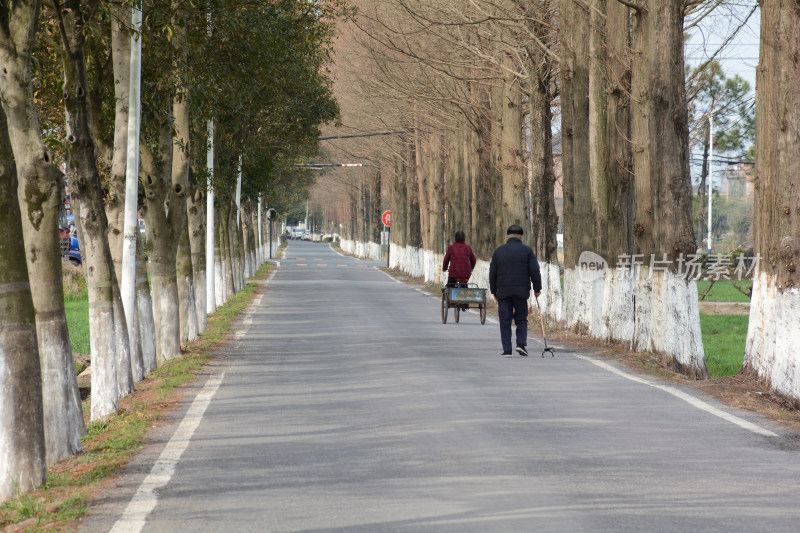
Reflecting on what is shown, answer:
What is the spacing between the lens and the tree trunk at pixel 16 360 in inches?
297

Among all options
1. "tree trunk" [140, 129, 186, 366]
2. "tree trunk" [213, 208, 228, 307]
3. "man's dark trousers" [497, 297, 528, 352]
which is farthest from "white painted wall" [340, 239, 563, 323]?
"tree trunk" [140, 129, 186, 366]

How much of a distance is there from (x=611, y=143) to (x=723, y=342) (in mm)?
4689

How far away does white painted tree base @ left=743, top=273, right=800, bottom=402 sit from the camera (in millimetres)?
11305

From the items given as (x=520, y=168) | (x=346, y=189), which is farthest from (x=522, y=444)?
(x=346, y=189)

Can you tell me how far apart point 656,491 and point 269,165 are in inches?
1280

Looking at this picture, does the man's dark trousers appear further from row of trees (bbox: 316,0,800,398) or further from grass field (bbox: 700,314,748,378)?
grass field (bbox: 700,314,748,378)

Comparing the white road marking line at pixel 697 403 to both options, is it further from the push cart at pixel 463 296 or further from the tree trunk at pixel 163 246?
the push cart at pixel 463 296

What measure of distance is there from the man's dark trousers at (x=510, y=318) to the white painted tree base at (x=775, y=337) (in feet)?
12.7

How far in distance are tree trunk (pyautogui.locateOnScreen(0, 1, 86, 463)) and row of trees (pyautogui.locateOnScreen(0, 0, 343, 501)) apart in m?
0.01

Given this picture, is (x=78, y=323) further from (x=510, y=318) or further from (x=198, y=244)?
(x=510, y=318)

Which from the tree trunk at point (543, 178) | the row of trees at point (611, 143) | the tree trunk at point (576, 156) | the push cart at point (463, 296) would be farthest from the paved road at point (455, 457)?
the tree trunk at point (543, 178)

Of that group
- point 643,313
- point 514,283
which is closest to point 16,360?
point 514,283

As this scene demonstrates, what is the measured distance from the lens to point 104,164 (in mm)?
17703

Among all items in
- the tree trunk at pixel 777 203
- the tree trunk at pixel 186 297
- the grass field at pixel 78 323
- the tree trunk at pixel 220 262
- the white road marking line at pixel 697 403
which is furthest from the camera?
the tree trunk at pixel 220 262
